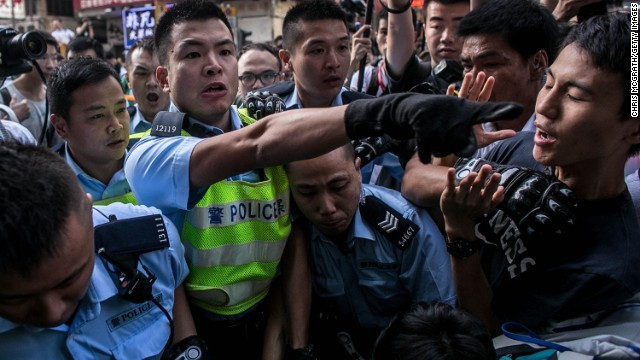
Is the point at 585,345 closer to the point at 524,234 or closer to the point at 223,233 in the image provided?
the point at 524,234

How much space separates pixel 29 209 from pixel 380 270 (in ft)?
4.35

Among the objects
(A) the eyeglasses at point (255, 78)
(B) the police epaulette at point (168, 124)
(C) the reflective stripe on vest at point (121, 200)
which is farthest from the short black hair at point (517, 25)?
(A) the eyeglasses at point (255, 78)

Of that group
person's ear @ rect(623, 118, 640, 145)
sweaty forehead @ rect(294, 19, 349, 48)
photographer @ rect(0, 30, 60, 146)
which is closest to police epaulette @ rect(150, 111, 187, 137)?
sweaty forehead @ rect(294, 19, 349, 48)

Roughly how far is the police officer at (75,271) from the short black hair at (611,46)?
144cm

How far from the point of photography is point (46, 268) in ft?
4.06

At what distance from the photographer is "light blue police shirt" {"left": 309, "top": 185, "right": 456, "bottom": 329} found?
205cm

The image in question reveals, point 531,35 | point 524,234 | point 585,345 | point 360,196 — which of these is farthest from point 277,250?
point 531,35

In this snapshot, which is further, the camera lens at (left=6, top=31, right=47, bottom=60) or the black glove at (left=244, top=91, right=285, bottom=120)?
the black glove at (left=244, top=91, right=285, bottom=120)

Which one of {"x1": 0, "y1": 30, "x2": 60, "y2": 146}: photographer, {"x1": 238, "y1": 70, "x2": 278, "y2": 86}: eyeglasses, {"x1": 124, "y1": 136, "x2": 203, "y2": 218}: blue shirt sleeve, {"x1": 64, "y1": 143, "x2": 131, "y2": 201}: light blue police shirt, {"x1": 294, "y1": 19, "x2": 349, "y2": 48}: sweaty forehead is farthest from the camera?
{"x1": 238, "y1": 70, "x2": 278, "y2": 86}: eyeglasses

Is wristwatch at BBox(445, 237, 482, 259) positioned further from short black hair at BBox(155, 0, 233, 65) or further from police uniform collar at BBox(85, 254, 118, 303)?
short black hair at BBox(155, 0, 233, 65)

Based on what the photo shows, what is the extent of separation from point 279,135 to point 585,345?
1.05 meters

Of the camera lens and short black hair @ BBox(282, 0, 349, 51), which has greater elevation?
short black hair @ BBox(282, 0, 349, 51)

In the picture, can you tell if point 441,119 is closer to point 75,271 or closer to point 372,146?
point 75,271

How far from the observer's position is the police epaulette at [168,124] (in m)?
1.92
